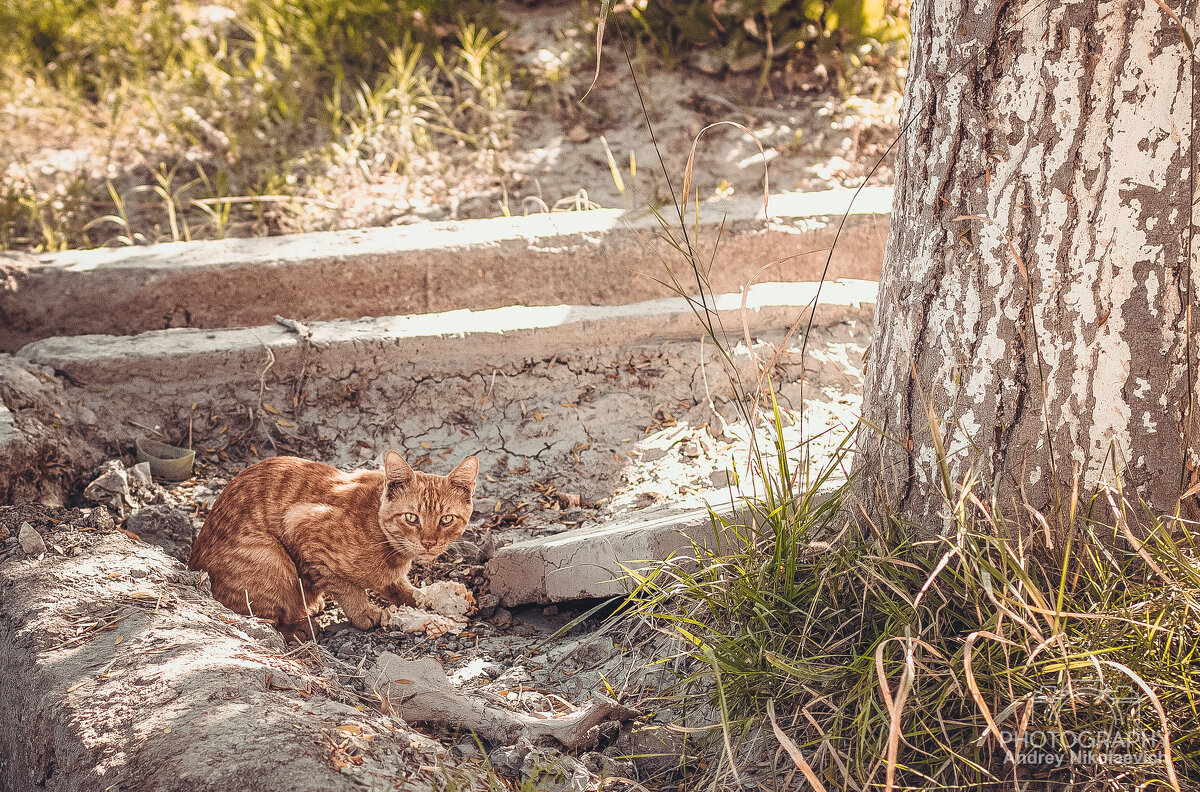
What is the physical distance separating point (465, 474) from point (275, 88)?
12.2 ft

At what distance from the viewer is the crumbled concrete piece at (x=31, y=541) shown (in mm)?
2363

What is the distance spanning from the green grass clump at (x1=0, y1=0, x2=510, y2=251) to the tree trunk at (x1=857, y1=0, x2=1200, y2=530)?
138 inches

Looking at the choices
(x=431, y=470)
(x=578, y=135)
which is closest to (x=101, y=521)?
(x=431, y=470)

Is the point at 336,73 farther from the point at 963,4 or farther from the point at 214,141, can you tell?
the point at 963,4

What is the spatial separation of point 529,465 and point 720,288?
1358 mm

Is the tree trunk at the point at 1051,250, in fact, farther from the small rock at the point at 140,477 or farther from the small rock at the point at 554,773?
the small rock at the point at 140,477

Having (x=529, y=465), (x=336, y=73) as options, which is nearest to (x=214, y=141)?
(x=336, y=73)

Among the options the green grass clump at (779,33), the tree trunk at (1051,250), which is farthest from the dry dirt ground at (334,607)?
the green grass clump at (779,33)

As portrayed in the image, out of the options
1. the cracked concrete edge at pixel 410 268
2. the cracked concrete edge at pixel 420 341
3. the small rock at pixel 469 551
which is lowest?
the small rock at pixel 469 551

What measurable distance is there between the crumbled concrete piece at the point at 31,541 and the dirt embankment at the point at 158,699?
0.05 ft

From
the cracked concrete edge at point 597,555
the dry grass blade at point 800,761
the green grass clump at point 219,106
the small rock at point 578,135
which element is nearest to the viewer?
the dry grass blade at point 800,761

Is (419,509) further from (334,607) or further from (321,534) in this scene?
(334,607)

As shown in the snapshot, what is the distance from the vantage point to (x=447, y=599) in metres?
→ 2.83

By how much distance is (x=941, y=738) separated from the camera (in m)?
1.67
